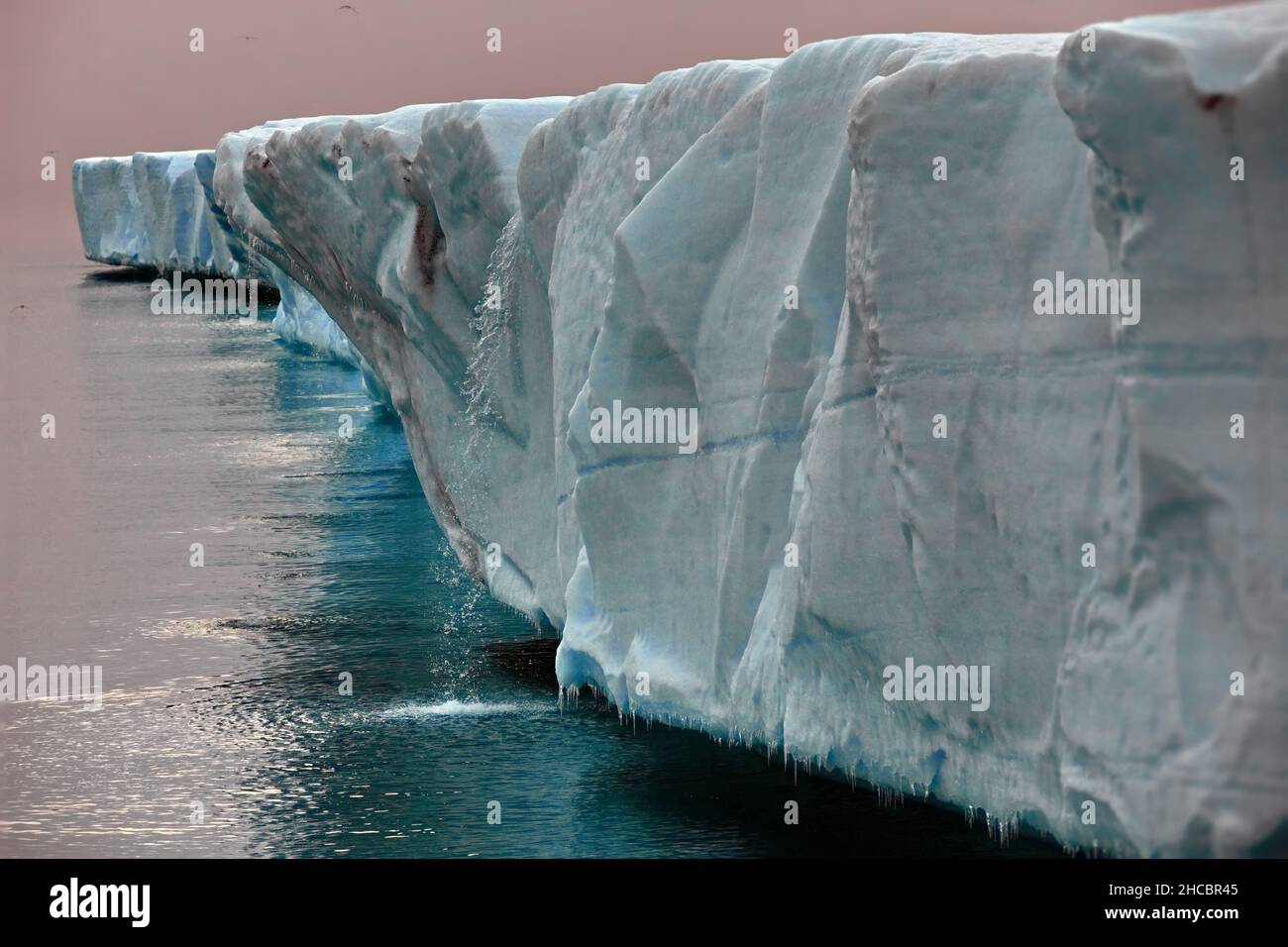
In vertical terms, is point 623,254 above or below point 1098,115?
below

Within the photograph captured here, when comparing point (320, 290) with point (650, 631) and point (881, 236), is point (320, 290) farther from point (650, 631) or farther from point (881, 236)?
point (881, 236)

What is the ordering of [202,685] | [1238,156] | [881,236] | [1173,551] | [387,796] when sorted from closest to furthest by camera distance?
[1238,156] → [1173,551] → [881,236] → [387,796] → [202,685]

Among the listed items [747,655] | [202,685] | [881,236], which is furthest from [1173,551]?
[202,685]

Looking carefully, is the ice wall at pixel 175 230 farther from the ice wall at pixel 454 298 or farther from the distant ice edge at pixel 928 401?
the distant ice edge at pixel 928 401

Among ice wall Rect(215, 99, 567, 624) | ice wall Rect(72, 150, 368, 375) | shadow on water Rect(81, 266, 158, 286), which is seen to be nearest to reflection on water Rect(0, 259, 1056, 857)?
ice wall Rect(215, 99, 567, 624)

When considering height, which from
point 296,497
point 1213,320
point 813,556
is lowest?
point 296,497

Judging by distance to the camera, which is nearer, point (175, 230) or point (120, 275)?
point (175, 230)

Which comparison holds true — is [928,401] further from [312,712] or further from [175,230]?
[175,230]

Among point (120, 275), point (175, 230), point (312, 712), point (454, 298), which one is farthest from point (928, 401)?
point (120, 275)
